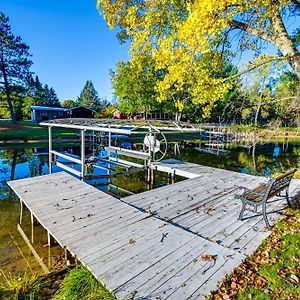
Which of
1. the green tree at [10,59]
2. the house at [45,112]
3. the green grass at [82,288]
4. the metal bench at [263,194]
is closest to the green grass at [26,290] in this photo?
the green grass at [82,288]

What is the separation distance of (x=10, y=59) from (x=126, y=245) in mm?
33719

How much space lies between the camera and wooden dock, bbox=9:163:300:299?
3020mm

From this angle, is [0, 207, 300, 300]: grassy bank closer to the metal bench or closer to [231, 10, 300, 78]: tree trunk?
the metal bench

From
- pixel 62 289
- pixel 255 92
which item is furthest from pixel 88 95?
pixel 62 289

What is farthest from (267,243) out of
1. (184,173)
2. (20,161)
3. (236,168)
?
(20,161)

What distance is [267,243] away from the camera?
409cm

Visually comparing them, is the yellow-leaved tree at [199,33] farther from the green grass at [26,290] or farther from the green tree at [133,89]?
the green tree at [133,89]

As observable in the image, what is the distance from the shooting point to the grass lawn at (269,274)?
111 inches

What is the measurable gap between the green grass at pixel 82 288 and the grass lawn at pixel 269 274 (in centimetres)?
137

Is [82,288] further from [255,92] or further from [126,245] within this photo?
[255,92]

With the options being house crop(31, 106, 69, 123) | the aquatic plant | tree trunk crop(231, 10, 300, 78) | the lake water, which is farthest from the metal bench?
house crop(31, 106, 69, 123)

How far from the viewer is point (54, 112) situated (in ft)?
131

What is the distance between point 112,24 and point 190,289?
8.26 metres

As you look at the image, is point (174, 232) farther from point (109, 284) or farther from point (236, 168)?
point (236, 168)
